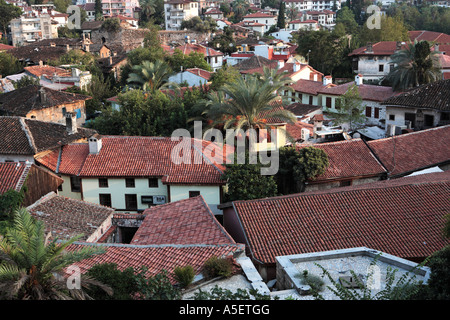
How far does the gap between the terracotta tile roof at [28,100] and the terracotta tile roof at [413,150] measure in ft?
78.3

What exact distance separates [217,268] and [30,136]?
17543mm

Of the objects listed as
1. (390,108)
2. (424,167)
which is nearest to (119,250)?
(424,167)

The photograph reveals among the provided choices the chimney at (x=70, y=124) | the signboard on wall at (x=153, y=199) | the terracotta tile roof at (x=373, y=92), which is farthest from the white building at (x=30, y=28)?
the signboard on wall at (x=153, y=199)

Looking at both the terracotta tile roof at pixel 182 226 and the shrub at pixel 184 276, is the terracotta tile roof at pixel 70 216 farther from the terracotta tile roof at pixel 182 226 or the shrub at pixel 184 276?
the shrub at pixel 184 276

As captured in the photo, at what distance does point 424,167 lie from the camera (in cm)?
2691

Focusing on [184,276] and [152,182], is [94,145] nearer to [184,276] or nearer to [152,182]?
[152,182]

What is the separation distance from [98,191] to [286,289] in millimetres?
14977

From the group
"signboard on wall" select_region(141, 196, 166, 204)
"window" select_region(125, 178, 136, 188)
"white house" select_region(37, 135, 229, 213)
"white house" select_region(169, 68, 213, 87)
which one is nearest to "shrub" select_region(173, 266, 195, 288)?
"white house" select_region(37, 135, 229, 213)

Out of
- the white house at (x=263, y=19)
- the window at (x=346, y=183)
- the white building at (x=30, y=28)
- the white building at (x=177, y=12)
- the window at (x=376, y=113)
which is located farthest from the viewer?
the white house at (x=263, y=19)

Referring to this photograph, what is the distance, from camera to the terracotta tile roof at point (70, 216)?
17.7 metres

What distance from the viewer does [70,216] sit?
18922mm

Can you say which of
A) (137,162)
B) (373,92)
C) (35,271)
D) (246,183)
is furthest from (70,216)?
(373,92)
